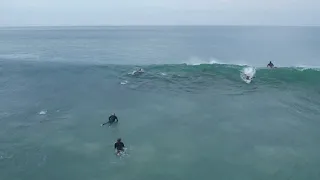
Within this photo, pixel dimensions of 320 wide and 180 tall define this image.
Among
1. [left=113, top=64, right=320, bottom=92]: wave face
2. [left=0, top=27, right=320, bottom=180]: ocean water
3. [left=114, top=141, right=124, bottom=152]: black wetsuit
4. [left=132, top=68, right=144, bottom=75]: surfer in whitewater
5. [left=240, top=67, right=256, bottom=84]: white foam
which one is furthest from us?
[left=132, top=68, right=144, bottom=75]: surfer in whitewater

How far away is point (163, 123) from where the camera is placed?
3086 cm

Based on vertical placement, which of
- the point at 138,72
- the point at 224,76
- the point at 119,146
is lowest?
the point at 119,146

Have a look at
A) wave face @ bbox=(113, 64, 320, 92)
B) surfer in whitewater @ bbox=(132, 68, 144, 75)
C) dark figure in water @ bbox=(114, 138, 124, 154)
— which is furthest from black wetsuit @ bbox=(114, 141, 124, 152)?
surfer in whitewater @ bbox=(132, 68, 144, 75)

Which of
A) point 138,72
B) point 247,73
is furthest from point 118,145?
point 247,73

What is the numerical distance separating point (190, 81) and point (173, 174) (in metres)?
23.3

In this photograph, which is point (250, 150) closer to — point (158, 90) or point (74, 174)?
point (74, 174)

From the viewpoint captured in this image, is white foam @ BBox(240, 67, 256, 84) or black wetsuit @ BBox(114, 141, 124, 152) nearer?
black wetsuit @ BBox(114, 141, 124, 152)

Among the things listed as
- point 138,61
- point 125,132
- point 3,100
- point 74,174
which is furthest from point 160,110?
point 138,61

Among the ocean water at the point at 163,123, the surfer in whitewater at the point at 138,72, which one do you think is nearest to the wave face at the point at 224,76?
the ocean water at the point at 163,123

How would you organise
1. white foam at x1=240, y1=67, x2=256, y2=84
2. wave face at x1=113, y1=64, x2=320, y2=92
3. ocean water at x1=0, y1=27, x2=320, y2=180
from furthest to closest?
white foam at x1=240, y1=67, x2=256, y2=84 → wave face at x1=113, y1=64, x2=320, y2=92 → ocean water at x1=0, y1=27, x2=320, y2=180

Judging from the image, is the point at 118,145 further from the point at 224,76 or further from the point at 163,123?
the point at 224,76

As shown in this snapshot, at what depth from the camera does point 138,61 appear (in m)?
74.1

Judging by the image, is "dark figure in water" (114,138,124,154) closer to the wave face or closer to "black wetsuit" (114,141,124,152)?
"black wetsuit" (114,141,124,152)

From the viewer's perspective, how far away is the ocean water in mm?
22875
